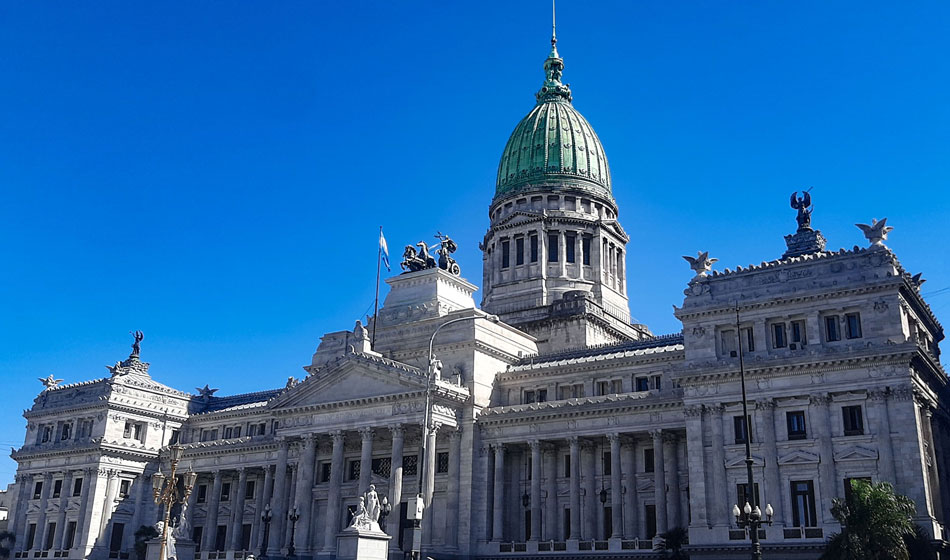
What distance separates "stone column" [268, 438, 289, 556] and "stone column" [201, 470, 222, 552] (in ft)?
45.7

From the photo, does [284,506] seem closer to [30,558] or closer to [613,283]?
[30,558]

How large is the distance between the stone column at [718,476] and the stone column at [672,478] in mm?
6801

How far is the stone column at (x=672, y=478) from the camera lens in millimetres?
63031

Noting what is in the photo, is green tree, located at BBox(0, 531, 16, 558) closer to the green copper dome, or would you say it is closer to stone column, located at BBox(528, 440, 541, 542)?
stone column, located at BBox(528, 440, 541, 542)

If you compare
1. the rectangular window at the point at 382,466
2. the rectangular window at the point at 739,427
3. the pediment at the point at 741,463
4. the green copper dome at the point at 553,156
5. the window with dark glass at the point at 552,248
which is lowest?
the pediment at the point at 741,463

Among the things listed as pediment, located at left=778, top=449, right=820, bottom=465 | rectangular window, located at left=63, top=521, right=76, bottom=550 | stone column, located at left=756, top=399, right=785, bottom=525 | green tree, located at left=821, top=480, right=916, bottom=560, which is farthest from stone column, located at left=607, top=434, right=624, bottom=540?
rectangular window, located at left=63, top=521, right=76, bottom=550

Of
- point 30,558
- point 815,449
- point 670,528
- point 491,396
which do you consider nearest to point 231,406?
point 30,558

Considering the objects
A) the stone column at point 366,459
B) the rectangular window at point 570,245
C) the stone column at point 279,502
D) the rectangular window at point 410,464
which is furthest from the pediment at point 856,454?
the rectangular window at point 570,245

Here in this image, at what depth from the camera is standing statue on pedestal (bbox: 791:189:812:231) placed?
2564 inches

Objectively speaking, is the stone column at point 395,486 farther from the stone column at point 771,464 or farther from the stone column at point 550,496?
the stone column at point 771,464

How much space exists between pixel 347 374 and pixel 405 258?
15.0 m

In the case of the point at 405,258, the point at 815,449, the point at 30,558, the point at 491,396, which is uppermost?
the point at 405,258

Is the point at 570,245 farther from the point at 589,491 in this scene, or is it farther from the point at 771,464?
the point at 771,464

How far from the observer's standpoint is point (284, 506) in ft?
252
